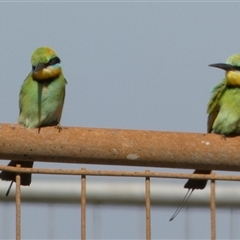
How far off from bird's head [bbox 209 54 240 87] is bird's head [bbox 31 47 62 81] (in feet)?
2.52

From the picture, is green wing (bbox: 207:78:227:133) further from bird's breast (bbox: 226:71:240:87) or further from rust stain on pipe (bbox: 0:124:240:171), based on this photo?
rust stain on pipe (bbox: 0:124:240:171)

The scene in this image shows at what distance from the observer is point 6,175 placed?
225 cm

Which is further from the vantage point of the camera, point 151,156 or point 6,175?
point 6,175

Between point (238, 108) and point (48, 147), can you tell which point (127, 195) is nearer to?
point (238, 108)

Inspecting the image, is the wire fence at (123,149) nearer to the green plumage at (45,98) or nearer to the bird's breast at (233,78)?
the green plumage at (45,98)

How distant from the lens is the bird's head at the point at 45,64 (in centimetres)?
403

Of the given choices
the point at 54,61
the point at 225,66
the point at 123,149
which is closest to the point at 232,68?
the point at 225,66

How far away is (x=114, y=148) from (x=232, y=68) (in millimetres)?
2376

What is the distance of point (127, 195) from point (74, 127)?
2743 millimetres

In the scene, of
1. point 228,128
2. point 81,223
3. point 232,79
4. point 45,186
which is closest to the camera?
point 81,223

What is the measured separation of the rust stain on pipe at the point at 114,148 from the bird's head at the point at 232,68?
2099 mm

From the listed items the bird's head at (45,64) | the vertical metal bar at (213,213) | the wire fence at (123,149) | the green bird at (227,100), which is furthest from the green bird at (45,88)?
the vertical metal bar at (213,213)

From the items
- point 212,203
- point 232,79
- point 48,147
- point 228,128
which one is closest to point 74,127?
point 48,147

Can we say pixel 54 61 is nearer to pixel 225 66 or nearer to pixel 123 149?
pixel 225 66
